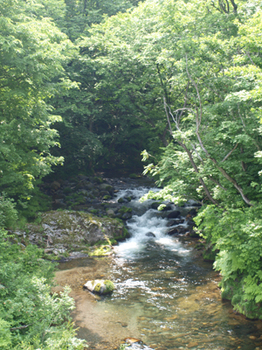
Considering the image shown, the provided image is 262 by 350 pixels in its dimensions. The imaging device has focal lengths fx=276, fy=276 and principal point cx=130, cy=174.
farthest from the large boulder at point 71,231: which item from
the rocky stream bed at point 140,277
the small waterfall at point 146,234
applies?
the small waterfall at point 146,234

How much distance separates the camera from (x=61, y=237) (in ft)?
42.3

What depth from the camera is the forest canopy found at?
6.71 m

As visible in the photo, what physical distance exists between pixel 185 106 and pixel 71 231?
7.85m

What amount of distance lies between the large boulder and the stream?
1.10 meters

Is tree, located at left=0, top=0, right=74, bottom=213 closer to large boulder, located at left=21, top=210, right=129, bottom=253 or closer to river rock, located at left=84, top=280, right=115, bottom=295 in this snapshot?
large boulder, located at left=21, top=210, right=129, bottom=253

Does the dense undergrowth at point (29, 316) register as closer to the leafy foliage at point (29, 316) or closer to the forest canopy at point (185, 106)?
the leafy foliage at point (29, 316)

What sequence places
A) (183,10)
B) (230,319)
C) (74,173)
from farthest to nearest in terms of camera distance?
(74,173)
(183,10)
(230,319)

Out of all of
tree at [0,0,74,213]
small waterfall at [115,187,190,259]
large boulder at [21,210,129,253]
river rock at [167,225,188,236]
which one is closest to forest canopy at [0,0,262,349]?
tree at [0,0,74,213]

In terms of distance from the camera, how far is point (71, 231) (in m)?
13.3

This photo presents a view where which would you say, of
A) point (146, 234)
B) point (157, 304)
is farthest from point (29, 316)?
point (146, 234)

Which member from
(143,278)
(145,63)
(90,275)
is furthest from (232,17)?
(90,275)

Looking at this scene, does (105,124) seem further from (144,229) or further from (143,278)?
(143,278)

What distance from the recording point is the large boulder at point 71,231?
12430mm

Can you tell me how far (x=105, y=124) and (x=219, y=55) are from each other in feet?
67.6
